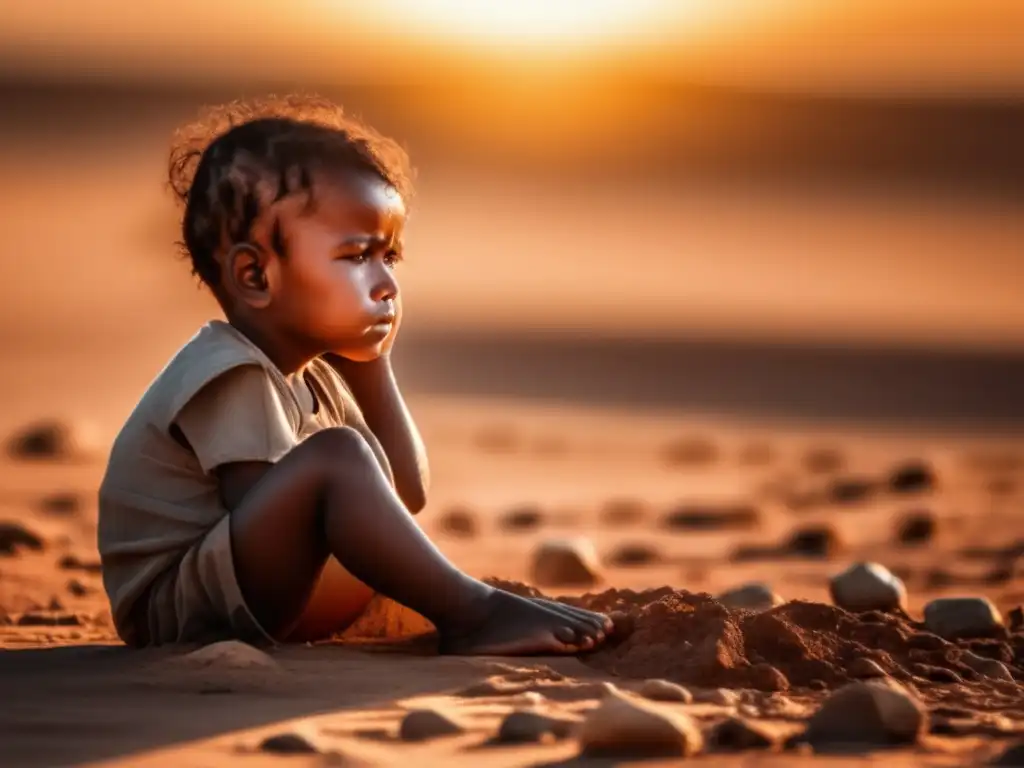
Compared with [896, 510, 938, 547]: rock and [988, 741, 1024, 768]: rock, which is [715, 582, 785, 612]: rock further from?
[988, 741, 1024, 768]: rock

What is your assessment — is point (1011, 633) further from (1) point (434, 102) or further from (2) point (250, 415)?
(1) point (434, 102)

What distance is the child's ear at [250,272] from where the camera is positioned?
464 centimetres

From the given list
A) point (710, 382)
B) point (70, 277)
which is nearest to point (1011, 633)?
point (710, 382)

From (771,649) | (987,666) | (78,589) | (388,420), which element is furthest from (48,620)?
(987,666)

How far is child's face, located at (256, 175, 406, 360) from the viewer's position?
4.60m

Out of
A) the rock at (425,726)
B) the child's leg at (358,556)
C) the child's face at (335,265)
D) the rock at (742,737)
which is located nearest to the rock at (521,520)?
the child's face at (335,265)

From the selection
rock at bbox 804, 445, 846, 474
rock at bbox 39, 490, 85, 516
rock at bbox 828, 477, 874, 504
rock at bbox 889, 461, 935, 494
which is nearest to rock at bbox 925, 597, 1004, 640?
rock at bbox 828, 477, 874, 504

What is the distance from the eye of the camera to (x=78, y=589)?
617cm

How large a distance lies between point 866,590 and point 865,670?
1.40 m

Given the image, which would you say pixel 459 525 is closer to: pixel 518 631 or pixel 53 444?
pixel 53 444

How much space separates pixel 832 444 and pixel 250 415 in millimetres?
7752

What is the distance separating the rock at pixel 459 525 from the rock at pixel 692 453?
2.79 m

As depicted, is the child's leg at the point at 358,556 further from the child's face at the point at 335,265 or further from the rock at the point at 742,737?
the rock at the point at 742,737

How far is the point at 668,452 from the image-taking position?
11.3 metres
